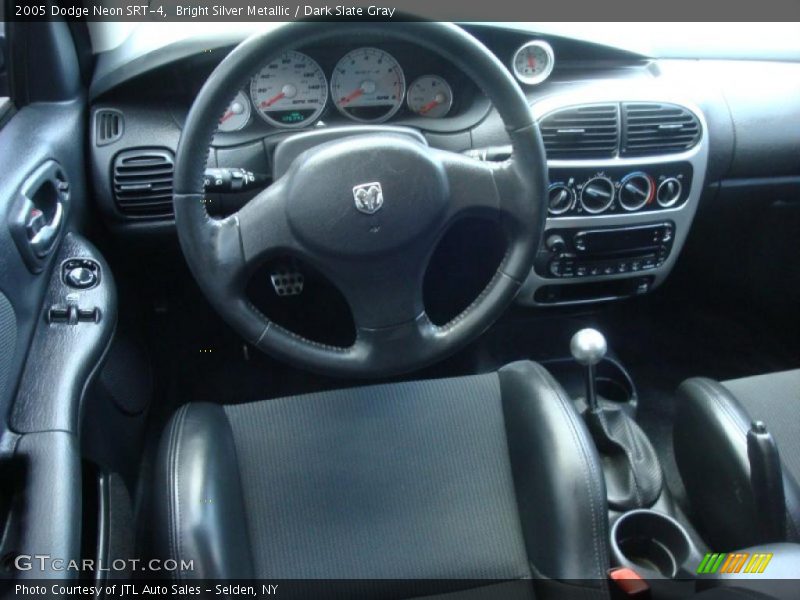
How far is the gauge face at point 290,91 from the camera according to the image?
4.55 feet

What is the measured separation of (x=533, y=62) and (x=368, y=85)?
0.34 metres

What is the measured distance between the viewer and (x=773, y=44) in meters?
1.77

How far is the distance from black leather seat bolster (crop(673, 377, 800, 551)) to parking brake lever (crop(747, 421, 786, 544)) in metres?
0.02

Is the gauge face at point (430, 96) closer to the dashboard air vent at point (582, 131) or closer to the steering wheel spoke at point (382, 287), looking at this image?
the dashboard air vent at point (582, 131)

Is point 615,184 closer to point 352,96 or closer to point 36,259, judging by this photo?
point 352,96

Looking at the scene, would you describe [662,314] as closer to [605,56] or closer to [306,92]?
[605,56]

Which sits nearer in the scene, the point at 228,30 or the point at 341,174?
the point at 341,174

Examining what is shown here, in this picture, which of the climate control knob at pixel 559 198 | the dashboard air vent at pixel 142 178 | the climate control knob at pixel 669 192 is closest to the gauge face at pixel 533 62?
the climate control knob at pixel 559 198

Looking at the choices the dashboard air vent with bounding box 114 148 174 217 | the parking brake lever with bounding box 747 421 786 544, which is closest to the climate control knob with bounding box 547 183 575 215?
the parking brake lever with bounding box 747 421 786 544

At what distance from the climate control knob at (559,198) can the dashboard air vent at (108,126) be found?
0.84 m

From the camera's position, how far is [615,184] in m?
1.51

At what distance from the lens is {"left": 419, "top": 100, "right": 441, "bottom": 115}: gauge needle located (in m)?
1.51

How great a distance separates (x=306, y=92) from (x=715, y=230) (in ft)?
3.69

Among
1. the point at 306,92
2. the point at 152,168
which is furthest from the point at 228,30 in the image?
the point at 152,168
